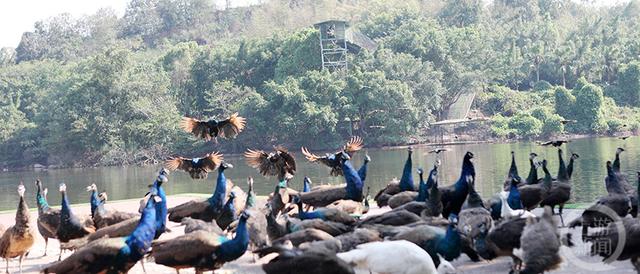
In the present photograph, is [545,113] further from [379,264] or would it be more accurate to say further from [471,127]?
[379,264]

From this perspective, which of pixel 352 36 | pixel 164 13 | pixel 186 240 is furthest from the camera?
pixel 164 13

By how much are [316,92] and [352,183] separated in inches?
1697

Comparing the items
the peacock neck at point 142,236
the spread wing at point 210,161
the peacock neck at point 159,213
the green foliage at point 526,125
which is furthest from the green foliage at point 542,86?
the peacock neck at point 142,236

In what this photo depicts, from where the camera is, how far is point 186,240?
9094mm

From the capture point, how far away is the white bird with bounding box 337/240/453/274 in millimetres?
8016

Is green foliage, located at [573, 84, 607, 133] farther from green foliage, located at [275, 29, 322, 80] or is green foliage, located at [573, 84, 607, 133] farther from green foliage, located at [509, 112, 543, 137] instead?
green foliage, located at [275, 29, 322, 80]

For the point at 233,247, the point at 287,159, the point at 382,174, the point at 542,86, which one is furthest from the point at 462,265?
the point at 542,86

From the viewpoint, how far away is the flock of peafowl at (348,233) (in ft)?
26.5

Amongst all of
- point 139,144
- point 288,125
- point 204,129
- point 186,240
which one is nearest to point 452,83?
point 288,125

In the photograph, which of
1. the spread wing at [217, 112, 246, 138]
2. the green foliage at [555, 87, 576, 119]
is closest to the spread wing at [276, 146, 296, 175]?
the spread wing at [217, 112, 246, 138]

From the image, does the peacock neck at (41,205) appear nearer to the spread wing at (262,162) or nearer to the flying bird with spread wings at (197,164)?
the flying bird with spread wings at (197,164)

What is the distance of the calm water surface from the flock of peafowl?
1093 cm

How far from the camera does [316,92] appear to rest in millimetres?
56656

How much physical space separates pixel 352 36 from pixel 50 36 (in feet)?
155
